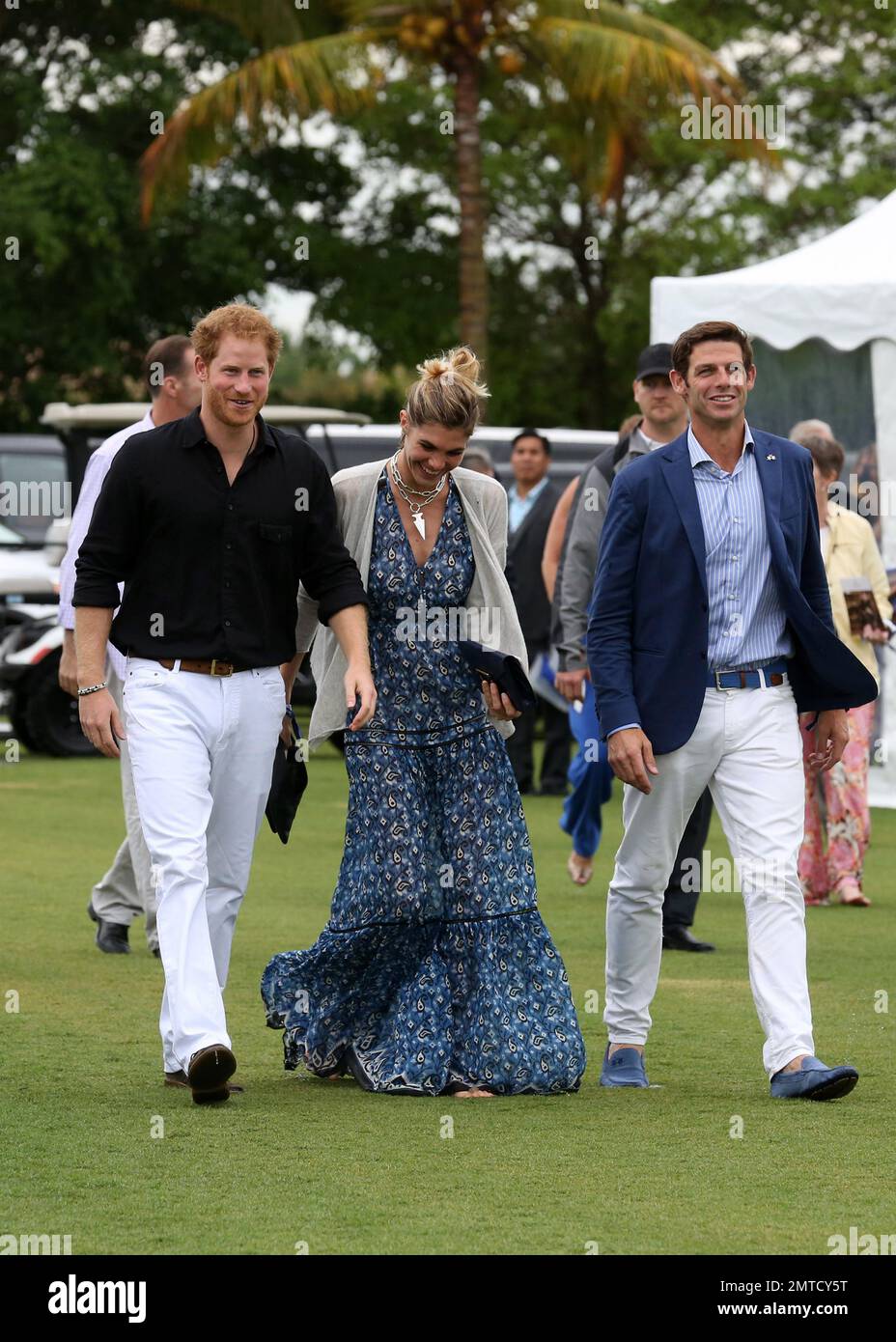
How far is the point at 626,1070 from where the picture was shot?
649cm

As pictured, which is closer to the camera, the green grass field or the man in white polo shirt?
the green grass field

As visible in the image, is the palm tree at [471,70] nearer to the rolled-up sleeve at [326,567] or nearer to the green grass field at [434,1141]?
the green grass field at [434,1141]

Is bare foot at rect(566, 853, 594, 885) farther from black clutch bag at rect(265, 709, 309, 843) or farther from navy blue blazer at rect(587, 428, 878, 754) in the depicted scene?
navy blue blazer at rect(587, 428, 878, 754)

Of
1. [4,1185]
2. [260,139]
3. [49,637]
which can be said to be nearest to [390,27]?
[260,139]

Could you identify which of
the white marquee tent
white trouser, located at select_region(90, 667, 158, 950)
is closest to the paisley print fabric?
white trouser, located at select_region(90, 667, 158, 950)

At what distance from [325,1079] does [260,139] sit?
1989 centimetres

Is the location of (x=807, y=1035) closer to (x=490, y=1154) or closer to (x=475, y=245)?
(x=490, y=1154)

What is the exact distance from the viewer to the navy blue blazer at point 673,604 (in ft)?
20.2

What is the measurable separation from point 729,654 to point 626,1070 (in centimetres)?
120

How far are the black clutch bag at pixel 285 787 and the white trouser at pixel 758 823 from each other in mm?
926

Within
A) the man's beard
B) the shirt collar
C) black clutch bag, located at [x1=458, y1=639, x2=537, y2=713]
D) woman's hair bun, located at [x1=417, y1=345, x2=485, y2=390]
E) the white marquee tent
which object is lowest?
black clutch bag, located at [x1=458, y1=639, x2=537, y2=713]

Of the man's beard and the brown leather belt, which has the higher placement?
the man's beard

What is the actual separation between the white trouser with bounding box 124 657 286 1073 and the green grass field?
0.30 meters

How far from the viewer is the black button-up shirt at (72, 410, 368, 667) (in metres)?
6.05
